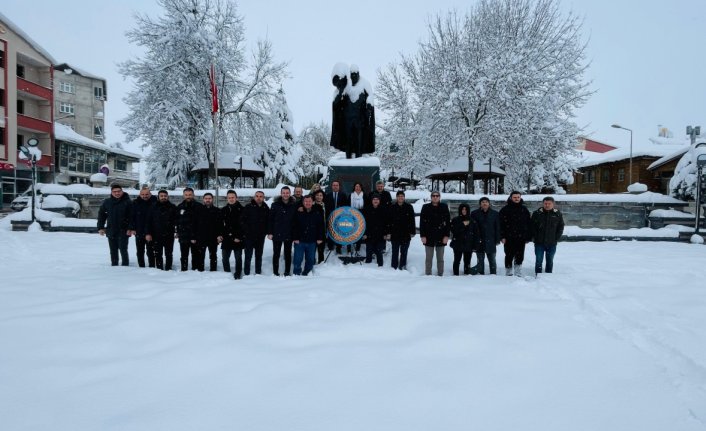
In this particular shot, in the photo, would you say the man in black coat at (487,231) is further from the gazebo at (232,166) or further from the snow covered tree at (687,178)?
the gazebo at (232,166)

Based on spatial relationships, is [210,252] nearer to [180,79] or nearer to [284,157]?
[180,79]

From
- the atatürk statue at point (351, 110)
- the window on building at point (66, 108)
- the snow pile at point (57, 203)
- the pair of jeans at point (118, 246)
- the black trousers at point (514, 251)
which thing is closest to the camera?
the black trousers at point (514, 251)

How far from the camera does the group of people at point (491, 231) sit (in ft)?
24.3

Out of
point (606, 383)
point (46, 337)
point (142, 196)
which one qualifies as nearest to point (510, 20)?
point (142, 196)

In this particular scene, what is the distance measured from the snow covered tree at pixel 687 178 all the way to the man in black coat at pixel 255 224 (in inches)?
569

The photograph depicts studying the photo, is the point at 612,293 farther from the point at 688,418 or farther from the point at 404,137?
the point at 404,137

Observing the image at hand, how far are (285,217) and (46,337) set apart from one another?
158 inches

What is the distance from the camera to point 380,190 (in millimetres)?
8117

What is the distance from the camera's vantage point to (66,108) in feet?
143

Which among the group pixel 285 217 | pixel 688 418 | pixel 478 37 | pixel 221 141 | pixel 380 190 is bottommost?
pixel 688 418

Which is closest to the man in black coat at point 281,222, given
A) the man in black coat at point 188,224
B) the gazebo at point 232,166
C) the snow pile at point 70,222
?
the man in black coat at point 188,224

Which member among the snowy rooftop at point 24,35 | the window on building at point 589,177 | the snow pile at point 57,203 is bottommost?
the snow pile at point 57,203

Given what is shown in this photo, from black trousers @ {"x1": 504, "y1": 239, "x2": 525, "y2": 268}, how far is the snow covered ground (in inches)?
46.3

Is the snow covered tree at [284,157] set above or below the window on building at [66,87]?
below
